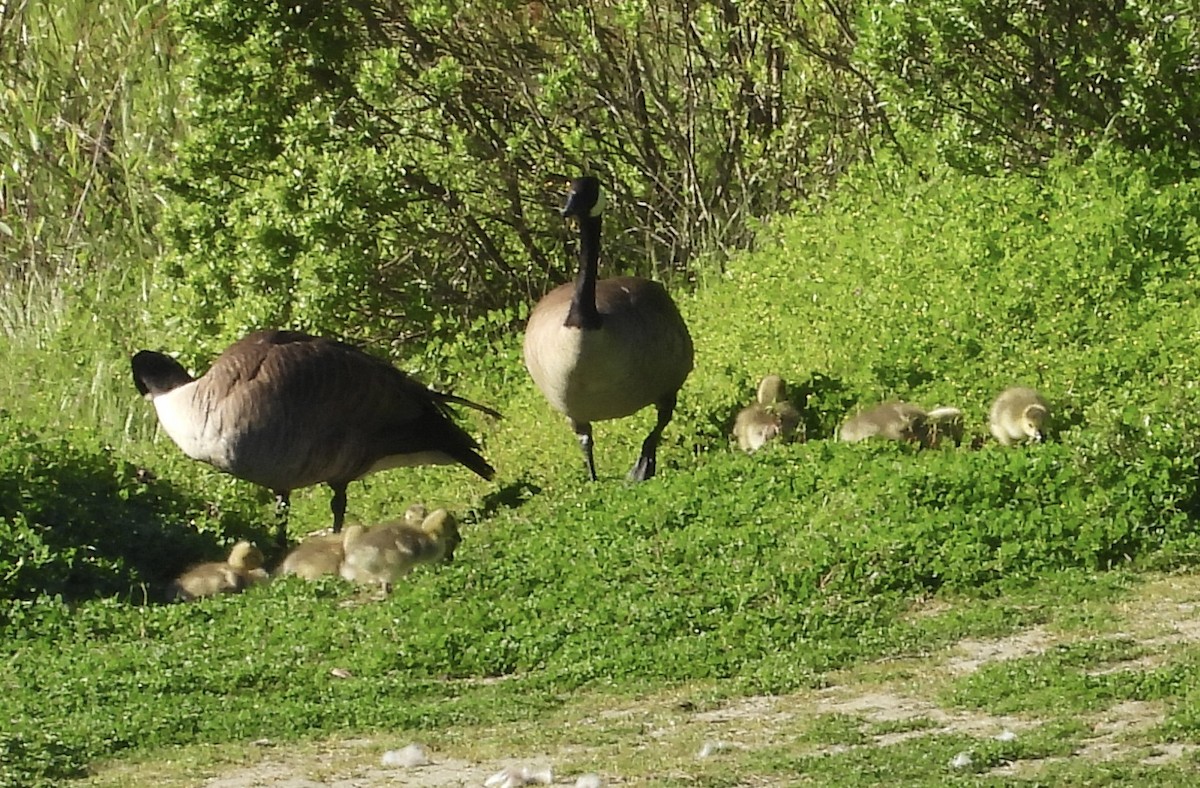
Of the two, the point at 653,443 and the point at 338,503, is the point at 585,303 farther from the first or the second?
the point at 338,503

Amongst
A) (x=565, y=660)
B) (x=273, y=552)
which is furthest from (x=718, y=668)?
(x=273, y=552)

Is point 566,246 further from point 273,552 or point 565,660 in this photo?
point 565,660

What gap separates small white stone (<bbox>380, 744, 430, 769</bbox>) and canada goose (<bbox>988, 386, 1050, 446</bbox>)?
464 cm

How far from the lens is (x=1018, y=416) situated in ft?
34.4

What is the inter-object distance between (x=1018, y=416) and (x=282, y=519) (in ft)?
14.2

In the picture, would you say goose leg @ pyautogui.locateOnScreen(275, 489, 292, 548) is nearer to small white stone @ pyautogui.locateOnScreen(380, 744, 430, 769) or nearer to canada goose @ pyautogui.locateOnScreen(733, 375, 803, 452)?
canada goose @ pyautogui.locateOnScreen(733, 375, 803, 452)

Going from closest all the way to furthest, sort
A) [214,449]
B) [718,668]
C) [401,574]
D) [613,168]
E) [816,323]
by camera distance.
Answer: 1. [718,668]
2. [401,574]
3. [214,449]
4. [816,323]
5. [613,168]

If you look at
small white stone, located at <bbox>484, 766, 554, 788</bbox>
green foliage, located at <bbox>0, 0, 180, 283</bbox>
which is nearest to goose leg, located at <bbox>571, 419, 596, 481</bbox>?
small white stone, located at <bbox>484, 766, 554, 788</bbox>

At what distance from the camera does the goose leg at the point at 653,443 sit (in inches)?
471

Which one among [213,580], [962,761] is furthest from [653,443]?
[962,761]

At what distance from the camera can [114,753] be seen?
7.13 meters

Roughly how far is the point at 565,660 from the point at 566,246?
8.22 m

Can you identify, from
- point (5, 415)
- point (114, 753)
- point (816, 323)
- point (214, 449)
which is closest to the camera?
point (114, 753)

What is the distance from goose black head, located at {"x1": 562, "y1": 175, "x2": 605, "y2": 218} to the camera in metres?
12.4
